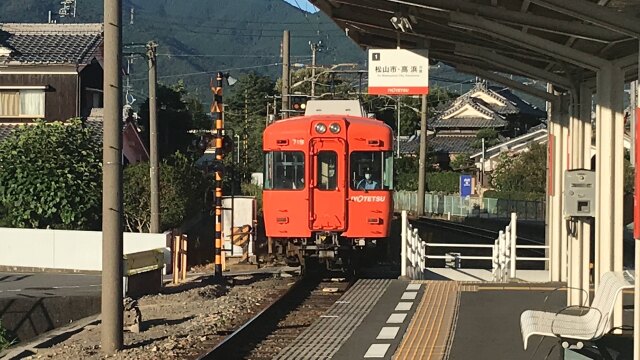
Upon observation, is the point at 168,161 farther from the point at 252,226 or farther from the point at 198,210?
the point at 252,226

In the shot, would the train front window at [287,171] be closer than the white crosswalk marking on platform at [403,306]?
No

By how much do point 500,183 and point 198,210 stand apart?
1955cm

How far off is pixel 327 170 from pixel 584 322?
8319 millimetres

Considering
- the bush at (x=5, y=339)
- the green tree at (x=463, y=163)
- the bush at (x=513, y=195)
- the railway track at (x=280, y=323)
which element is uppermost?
the green tree at (x=463, y=163)

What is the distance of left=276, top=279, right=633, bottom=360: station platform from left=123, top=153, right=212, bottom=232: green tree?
448 inches

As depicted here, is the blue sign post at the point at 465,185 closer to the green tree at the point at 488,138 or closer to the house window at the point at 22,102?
the green tree at the point at 488,138

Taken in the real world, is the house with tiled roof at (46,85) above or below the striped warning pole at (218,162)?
above

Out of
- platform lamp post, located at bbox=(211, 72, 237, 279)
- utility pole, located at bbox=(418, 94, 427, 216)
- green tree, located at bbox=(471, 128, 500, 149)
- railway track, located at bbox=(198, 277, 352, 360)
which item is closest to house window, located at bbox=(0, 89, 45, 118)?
utility pole, located at bbox=(418, 94, 427, 216)

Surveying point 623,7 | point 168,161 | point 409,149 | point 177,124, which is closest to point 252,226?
point 168,161

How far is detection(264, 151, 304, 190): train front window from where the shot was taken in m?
15.1

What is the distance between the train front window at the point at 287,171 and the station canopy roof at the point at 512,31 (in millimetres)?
2170

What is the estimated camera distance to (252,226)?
65.4ft

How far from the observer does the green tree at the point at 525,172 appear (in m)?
40.0

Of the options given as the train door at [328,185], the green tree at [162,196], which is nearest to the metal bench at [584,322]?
the train door at [328,185]
